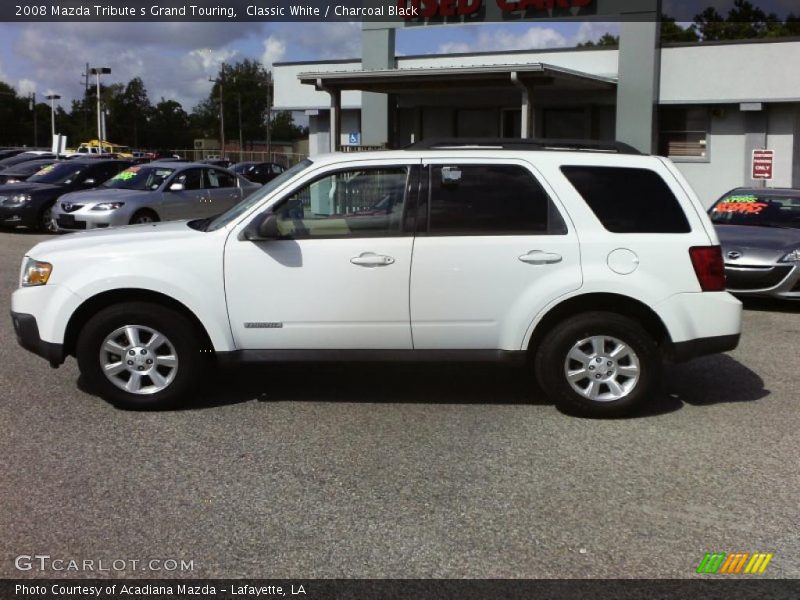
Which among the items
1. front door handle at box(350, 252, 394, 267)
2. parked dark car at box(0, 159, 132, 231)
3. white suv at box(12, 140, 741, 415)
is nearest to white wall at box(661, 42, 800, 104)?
parked dark car at box(0, 159, 132, 231)

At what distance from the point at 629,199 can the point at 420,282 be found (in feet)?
5.15

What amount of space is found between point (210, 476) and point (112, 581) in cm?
124

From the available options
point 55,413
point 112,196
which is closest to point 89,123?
point 112,196

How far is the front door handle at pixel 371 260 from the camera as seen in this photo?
6.00m

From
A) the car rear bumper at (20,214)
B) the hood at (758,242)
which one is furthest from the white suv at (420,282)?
the car rear bumper at (20,214)

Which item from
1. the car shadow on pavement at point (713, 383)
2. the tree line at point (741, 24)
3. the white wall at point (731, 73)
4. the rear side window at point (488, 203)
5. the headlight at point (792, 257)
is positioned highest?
the tree line at point (741, 24)

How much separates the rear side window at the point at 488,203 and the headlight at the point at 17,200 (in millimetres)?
15699

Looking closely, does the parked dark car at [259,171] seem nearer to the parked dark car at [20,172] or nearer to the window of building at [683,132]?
the parked dark car at [20,172]

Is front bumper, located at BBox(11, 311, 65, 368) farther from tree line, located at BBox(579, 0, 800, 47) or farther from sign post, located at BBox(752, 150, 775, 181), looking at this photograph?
tree line, located at BBox(579, 0, 800, 47)

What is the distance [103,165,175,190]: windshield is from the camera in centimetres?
1770

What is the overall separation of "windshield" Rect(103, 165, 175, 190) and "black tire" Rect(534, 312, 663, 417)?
1315 centimetres

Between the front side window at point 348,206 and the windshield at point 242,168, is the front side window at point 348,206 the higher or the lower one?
the lower one

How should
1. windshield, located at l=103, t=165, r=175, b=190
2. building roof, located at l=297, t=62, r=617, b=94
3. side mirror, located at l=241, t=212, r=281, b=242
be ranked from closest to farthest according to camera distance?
side mirror, located at l=241, t=212, r=281, b=242
building roof, located at l=297, t=62, r=617, b=94
windshield, located at l=103, t=165, r=175, b=190

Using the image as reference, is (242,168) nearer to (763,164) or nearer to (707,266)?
(763,164)
